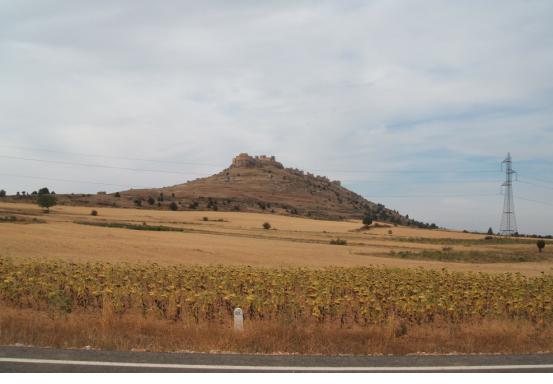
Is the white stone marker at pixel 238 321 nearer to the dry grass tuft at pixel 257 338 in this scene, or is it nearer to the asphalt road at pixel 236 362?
the dry grass tuft at pixel 257 338

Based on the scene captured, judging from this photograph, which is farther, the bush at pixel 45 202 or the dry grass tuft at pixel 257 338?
the bush at pixel 45 202

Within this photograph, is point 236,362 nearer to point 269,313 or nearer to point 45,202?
point 269,313

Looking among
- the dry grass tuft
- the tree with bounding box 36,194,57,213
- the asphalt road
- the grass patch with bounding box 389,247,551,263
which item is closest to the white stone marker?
the dry grass tuft

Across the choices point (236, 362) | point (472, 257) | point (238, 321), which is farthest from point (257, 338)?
point (472, 257)

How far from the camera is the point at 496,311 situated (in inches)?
607

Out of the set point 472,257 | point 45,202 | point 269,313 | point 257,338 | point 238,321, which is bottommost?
point 472,257

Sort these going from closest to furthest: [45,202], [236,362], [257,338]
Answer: [236,362] → [257,338] → [45,202]

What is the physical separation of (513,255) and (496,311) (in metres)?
58.7

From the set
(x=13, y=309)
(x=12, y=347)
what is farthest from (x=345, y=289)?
(x=12, y=347)

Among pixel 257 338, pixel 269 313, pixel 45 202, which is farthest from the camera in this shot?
pixel 45 202

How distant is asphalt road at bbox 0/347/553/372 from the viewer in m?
7.90

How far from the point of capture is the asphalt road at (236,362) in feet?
25.9

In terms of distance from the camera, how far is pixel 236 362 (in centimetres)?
852

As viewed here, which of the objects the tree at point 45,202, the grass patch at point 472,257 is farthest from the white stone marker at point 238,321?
the tree at point 45,202
